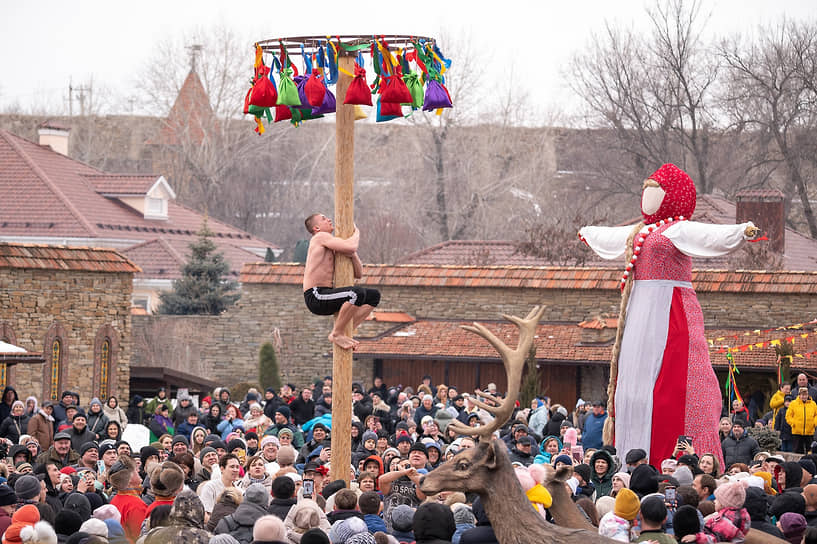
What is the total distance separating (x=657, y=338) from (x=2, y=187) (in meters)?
31.9

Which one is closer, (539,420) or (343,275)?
(343,275)

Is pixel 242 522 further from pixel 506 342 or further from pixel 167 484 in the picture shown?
pixel 506 342

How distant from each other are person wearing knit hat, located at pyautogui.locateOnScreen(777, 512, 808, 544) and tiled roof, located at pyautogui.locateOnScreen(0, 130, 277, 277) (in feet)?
111

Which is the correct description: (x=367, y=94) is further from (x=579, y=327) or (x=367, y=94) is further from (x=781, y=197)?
(x=781, y=197)

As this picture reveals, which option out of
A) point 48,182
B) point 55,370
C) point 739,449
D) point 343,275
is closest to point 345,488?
point 343,275

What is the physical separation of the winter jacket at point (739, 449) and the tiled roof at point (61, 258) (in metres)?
13.7

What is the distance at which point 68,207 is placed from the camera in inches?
1626

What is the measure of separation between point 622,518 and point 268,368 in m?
20.3

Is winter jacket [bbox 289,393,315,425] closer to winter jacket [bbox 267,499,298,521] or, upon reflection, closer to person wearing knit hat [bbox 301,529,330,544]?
winter jacket [bbox 267,499,298,521]

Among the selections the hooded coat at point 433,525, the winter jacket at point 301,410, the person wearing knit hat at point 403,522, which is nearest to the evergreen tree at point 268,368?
the winter jacket at point 301,410

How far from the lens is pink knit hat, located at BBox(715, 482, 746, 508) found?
28.3 ft

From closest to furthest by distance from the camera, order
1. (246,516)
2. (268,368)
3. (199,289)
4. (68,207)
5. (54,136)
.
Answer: (246,516)
(268,368)
(199,289)
(68,207)
(54,136)

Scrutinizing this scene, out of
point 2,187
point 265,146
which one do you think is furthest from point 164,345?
point 265,146

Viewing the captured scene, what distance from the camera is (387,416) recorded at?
60.5 ft
